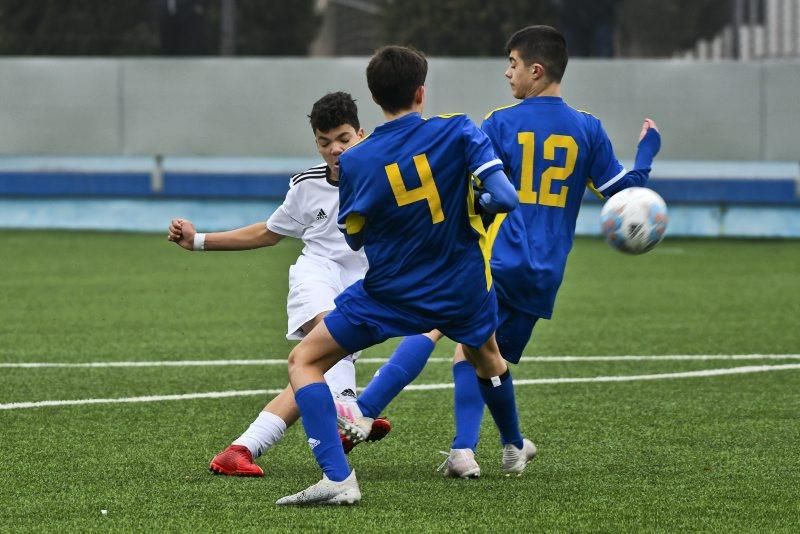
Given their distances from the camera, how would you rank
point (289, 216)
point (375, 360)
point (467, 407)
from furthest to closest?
point (375, 360) < point (289, 216) < point (467, 407)

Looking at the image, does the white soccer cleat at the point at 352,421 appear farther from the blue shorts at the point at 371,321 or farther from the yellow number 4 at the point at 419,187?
the yellow number 4 at the point at 419,187

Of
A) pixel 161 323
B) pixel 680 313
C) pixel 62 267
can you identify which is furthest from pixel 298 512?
pixel 62 267

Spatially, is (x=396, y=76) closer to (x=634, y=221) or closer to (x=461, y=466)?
(x=634, y=221)

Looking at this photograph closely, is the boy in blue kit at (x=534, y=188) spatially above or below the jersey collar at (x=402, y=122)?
below

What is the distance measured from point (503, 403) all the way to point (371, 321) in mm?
813

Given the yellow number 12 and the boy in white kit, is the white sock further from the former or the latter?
the yellow number 12

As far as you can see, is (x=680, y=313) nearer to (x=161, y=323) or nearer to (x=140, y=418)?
(x=161, y=323)

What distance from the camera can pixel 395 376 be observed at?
566 centimetres

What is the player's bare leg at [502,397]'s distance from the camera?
5406mm

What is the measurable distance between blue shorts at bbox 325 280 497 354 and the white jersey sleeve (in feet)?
2.82

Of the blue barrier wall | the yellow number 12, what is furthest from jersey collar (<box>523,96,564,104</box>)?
the blue barrier wall

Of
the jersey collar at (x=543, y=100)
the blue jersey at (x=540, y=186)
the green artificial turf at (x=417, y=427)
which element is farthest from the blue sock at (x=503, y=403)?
the jersey collar at (x=543, y=100)

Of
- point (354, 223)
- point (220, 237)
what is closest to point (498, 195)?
point (354, 223)

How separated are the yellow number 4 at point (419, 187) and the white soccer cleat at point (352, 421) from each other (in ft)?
2.88
